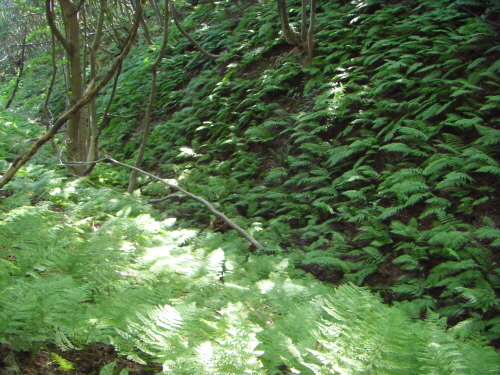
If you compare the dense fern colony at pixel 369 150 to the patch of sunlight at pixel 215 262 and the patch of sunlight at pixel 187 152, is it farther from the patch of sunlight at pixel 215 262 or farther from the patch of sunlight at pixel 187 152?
the patch of sunlight at pixel 215 262

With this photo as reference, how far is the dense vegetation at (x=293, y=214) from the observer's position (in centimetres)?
206

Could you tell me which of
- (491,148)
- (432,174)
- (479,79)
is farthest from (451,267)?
(479,79)

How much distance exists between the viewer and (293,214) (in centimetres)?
640

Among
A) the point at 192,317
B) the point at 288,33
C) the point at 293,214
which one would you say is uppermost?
the point at 288,33

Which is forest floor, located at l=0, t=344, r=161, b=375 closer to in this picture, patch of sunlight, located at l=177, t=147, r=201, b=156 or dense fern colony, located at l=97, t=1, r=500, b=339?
dense fern colony, located at l=97, t=1, r=500, b=339

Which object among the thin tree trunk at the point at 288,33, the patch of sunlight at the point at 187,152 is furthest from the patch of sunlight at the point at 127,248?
the thin tree trunk at the point at 288,33

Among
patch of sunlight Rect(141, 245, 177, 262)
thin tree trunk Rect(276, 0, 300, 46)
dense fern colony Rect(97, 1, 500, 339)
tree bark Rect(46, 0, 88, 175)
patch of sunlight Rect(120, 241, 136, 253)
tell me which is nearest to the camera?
patch of sunlight Rect(141, 245, 177, 262)

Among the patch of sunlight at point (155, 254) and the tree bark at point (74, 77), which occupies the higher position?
the tree bark at point (74, 77)

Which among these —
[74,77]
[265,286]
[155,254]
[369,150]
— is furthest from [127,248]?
[74,77]

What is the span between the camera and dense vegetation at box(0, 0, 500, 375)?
6.75 ft

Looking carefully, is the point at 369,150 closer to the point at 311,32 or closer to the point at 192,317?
the point at 311,32

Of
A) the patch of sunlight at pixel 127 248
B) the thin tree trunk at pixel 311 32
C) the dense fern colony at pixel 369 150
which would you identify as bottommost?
the dense fern colony at pixel 369 150

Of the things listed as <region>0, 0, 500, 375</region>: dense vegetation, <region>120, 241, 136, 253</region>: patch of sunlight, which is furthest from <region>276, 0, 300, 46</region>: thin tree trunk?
<region>120, 241, 136, 253</region>: patch of sunlight

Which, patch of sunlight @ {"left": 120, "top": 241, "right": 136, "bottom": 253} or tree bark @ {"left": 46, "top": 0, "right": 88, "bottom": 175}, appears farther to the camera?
tree bark @ {"left": 46, "top": 0, "right": 88, "bottom": 175}
